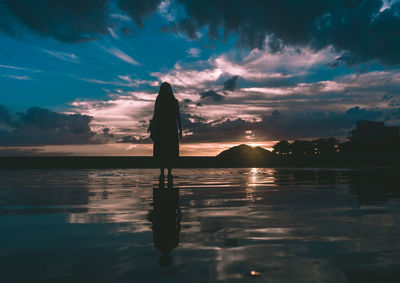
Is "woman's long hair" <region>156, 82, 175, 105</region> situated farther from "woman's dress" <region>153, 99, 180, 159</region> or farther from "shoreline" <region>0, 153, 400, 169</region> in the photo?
"shoreline" <region>0, 153, 400, 169</region>

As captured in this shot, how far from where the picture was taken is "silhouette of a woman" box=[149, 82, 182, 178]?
A: 857 cm

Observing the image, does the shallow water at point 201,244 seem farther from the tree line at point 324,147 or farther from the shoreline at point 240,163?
the tree line at point 324,147

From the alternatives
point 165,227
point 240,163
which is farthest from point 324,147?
point 165,227

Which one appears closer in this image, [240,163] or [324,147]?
[240,163]

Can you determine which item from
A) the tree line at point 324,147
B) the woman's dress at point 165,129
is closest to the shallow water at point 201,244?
the woman's dress at point 165,129

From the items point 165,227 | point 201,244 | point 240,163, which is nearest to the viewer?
point 201,244

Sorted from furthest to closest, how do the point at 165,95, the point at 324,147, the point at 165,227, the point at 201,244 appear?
the point at 324,147 → the point at 165,95 → the point at 165,227 → the point at 201,244

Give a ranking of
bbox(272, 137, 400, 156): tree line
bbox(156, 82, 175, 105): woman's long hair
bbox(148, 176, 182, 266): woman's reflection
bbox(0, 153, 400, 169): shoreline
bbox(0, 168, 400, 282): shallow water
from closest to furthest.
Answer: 1. bbox(0, 168, 400, 282): shallow water
2. bbox(148, 176, 182, 266): woman's reflection
3. bbox(156, 82, 175, 105): woman's long hair
4. bbox(0, 153, 400, 169): shoreline
5. bbox(272, 137, 400, 156): tree line

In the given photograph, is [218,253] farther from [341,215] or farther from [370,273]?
[341,215]

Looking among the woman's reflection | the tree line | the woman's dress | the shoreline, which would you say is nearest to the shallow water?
the woman's reflection

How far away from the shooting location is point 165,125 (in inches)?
342

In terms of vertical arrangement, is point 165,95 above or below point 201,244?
above

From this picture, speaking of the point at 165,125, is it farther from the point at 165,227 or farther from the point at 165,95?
the point at 165,227

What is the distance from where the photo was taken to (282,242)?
244 cm
